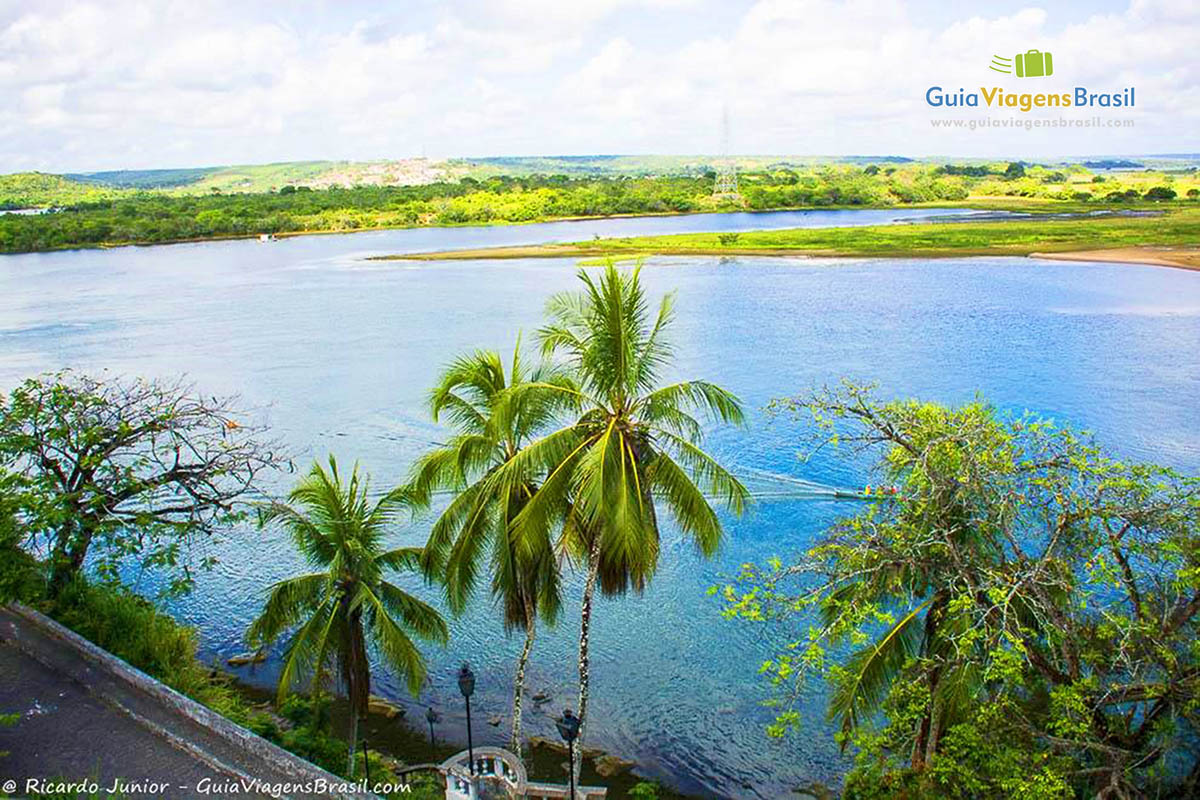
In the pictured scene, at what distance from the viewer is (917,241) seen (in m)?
78.3

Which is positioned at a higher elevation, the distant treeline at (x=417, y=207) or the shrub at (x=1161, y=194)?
the distant treeline at (x=417, y=207)

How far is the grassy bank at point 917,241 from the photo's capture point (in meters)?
72.9

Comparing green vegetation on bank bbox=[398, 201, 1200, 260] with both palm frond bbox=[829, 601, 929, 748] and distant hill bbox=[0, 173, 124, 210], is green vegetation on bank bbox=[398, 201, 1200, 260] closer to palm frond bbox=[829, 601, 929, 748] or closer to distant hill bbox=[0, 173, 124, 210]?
palm frond bbox=[829, 601, 929, 748]

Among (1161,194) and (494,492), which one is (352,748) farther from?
(1161,194)

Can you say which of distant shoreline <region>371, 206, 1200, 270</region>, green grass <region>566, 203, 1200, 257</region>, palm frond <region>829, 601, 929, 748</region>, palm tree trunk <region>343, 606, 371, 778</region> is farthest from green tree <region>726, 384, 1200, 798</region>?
green grass <region>566, 203, 1200, 257</region>

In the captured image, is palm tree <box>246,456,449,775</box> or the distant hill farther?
the distant hill

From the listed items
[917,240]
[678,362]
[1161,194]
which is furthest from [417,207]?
[678,362]

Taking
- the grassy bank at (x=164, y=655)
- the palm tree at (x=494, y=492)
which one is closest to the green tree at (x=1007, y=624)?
the palm tree at (x=494, y=492)

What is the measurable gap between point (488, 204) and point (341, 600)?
121 m

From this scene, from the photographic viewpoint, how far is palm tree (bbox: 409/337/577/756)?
1173cm

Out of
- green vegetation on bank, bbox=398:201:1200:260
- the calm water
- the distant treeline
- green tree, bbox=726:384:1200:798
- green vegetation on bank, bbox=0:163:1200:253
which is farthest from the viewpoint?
green vegetation on bank, bbox=0:163:1200:253

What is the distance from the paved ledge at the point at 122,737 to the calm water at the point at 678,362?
6.60m

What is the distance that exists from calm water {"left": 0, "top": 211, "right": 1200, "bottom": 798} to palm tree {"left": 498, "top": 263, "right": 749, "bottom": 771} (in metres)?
5.51

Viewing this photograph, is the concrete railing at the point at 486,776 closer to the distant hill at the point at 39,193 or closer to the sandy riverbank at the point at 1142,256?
the sandy riverbank at the point at 1142,256
